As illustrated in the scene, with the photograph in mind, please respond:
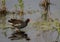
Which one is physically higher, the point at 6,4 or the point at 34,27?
the point at 6,4

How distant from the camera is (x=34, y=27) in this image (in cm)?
141

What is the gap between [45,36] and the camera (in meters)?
1.39

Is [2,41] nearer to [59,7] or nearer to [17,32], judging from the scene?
[17,32]

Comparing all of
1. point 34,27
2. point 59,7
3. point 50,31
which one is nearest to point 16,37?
point 34,27

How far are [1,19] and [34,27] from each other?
0.28 meters

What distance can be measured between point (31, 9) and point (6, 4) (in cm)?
21

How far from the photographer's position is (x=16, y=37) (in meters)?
1.39

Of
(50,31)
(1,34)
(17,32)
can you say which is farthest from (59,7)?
(1,34)

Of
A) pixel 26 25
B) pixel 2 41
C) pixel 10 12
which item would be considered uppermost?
pixel 10 12

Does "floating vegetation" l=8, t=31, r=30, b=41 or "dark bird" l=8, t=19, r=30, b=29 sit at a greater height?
"dark bird" l=8, t=19, r=30, b=29

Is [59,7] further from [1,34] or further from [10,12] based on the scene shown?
[1,34]

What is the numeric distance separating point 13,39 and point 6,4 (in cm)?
29

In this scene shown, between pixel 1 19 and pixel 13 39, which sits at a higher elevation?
pixel 1 19

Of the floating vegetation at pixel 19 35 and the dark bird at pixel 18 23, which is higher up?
the dark bird at pixel 18 23
